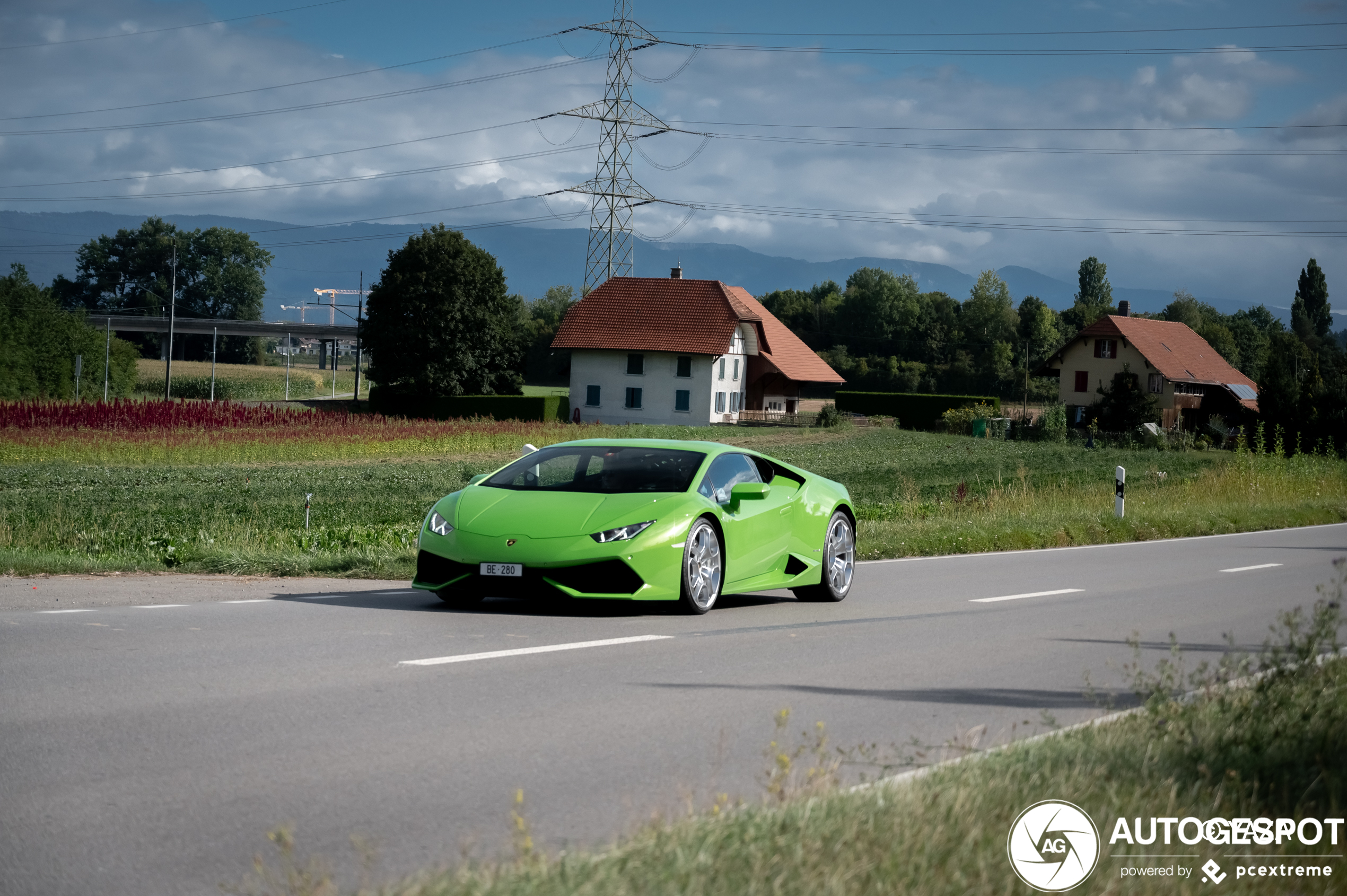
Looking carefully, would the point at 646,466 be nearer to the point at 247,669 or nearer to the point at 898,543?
the point at 247,669

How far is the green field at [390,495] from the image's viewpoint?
16.5m

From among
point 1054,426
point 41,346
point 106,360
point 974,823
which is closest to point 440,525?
point 974,823

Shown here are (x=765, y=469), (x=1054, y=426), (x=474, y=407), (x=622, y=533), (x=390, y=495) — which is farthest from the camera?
(x=474, y=407)

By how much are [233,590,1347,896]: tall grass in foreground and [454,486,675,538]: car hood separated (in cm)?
515

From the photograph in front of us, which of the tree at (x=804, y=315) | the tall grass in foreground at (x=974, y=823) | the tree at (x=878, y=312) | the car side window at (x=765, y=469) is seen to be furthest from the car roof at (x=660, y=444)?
the tree at (x=878, y=312)

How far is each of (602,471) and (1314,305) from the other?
561ft

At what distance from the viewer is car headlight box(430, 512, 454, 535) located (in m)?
11.1

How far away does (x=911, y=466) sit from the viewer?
1884 inches

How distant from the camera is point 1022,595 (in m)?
14.1

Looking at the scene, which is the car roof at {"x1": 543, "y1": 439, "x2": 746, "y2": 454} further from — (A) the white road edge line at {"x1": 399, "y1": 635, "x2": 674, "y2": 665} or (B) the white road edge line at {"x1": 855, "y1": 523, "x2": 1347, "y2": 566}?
(B) the white road edge line at {"x1": 855, "y1": 523, "x2": 1347, "y2": 566}

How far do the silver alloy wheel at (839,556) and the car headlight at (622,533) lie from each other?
101 inches

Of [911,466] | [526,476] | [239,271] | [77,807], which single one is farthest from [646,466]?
[239,271]

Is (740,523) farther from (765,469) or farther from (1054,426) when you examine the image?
(1054,426)

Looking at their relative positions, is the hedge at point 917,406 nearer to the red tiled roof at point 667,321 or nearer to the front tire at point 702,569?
the red tiled roof at point 667,321
